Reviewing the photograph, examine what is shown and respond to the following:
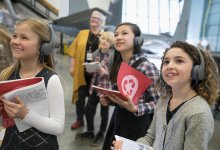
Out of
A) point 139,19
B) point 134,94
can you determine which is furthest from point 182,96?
point 139,19

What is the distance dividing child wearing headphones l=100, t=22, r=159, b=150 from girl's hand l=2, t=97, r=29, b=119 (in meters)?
0.66

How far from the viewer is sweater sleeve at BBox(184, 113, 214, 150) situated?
1084 millimetres

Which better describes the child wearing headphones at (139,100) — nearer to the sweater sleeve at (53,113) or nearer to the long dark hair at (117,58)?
the long dark hair at (117,58)

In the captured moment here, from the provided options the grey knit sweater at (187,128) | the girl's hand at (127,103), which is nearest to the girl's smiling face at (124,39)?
the girl's hand at (127,103)

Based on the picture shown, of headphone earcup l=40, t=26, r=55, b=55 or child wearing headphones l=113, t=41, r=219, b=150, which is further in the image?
headphone earcup l=40, t=26, r=55, b=55

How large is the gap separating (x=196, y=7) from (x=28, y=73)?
716cm

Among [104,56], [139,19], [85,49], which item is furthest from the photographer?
[139,19]

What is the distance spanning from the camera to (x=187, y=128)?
1140 mm

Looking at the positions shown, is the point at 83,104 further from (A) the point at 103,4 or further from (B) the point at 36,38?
(A) the point at 103,4

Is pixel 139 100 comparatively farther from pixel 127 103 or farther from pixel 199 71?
pixel 199 71

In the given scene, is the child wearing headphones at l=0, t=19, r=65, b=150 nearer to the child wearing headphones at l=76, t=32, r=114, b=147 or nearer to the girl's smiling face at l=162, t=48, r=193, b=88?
the girl's smiling face at l=162, t=48, r=193, b=88

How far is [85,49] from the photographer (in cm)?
338

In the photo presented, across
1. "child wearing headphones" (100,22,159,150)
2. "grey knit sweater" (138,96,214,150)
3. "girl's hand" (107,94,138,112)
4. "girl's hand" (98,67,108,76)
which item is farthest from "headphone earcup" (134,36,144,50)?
"girl's hand" (98,67,108,76)

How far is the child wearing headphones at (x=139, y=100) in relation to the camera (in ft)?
5.60
